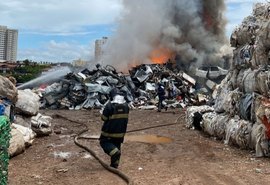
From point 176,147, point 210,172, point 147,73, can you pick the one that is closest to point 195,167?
point 210,172

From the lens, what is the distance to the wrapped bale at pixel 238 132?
8.05m

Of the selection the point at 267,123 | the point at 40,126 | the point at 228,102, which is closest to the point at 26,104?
the point at 40,126

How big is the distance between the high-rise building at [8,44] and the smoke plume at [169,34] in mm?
26903

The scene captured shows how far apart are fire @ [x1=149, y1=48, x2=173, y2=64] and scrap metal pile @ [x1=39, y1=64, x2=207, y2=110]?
39.8ft

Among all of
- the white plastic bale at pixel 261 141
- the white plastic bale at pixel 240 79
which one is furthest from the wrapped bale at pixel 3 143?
the white plastic bale at pixel 240 79

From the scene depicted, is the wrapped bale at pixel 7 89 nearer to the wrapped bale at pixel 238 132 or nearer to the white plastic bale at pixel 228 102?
the wrapped bale at pixel 238 132

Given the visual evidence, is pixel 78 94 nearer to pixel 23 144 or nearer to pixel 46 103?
pixel 46 103

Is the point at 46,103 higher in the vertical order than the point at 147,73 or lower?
lower

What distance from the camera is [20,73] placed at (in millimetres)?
33812

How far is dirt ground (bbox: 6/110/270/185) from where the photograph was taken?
5723 millimetres

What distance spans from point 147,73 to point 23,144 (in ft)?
55.1

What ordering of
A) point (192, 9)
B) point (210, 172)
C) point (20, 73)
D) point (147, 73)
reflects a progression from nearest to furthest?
point (210, 172) < point (147, 73) < point (20, 73) < point (192, 9)

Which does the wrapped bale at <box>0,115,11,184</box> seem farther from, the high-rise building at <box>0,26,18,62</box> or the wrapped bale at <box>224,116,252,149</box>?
the high-rise building at <box>0,26,18,62</box>

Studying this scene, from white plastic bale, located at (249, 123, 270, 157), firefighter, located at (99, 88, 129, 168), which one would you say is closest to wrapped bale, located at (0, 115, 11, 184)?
firefighter, located at (99, 88, 129, 168)
